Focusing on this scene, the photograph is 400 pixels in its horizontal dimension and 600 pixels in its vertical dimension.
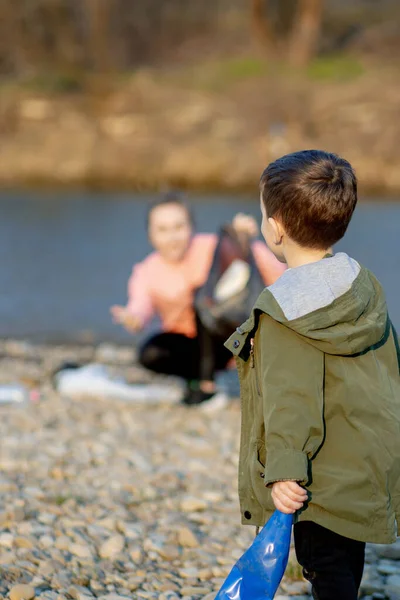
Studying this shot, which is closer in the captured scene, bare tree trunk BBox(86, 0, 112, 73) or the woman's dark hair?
the woman's dark hair

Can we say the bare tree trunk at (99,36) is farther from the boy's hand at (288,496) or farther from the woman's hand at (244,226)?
the boy's hand at (288,496)

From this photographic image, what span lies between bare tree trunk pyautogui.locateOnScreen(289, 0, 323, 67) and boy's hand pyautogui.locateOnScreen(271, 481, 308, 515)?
26714mm

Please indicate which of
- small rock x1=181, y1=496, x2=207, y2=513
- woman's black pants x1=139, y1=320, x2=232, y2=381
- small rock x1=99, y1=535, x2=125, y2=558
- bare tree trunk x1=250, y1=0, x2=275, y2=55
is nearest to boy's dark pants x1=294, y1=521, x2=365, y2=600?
small rock x1=99, y1=535, x2=125, y2=558

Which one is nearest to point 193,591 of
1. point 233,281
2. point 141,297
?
point 233,281

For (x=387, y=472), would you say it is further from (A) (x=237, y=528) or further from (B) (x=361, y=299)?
(A) (x=237, y=528)

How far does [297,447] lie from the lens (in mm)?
2510

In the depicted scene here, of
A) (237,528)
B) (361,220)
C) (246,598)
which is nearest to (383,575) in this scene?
(237,528)

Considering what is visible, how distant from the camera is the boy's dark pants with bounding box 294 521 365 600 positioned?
264cm

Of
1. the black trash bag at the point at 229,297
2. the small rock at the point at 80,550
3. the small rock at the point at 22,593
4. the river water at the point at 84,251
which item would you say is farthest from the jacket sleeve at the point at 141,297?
the river water at the point at 84,251

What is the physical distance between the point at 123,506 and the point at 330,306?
7.05ft

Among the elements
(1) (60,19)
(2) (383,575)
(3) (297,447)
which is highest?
(1) (60,19)

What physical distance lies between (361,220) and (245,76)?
11.8 m

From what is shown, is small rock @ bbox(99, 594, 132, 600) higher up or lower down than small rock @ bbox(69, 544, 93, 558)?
lower down

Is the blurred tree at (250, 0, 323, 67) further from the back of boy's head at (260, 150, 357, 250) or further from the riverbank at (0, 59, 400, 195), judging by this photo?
the back of boy's head at (260, 150, 357, 250)
